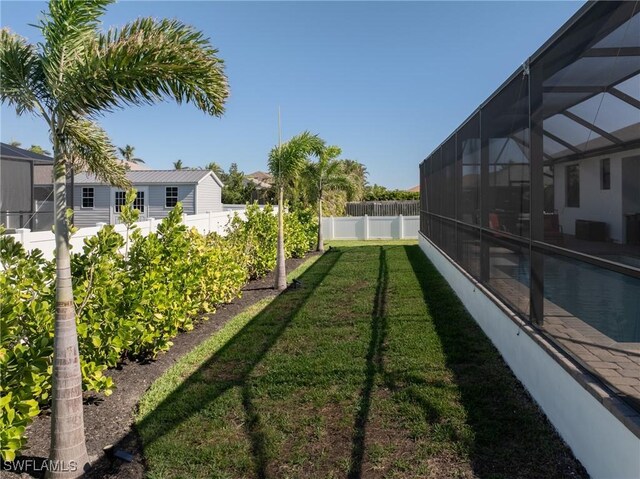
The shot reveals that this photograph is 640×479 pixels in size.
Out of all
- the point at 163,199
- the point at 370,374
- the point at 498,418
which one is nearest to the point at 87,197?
the point at 163,199

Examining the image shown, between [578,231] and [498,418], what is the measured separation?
1.49 meters

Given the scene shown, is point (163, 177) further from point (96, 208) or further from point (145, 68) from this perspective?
point (145, 68)

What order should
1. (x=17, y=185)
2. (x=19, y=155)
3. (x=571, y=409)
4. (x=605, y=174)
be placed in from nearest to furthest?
(x=605, y=174) → (x=571, y=409) → (x=19, y=155) → (x=17, y=185)

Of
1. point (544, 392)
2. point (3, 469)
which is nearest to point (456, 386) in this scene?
point (544, 392)

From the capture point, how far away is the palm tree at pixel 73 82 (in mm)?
3271

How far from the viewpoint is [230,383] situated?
185 inches

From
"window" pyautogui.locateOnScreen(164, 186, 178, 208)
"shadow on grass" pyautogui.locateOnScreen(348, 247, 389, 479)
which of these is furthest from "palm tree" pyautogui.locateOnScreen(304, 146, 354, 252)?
"shadow on grass" pyautogui.locateOnScreen(348, 247, 389, 479)

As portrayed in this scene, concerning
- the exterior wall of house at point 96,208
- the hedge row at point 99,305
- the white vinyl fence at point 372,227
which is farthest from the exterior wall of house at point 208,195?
the hedge row at point 99,305

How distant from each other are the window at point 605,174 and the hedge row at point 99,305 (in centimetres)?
359

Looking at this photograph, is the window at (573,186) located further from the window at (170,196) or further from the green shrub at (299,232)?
the window at (170,196)

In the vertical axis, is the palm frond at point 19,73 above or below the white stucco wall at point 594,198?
above

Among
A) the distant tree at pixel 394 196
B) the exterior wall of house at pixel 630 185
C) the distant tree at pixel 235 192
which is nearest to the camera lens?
the exterior wall of house at pixel 630 185

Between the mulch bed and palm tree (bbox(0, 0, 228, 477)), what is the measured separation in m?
0.22

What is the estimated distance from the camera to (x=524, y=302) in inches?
180
